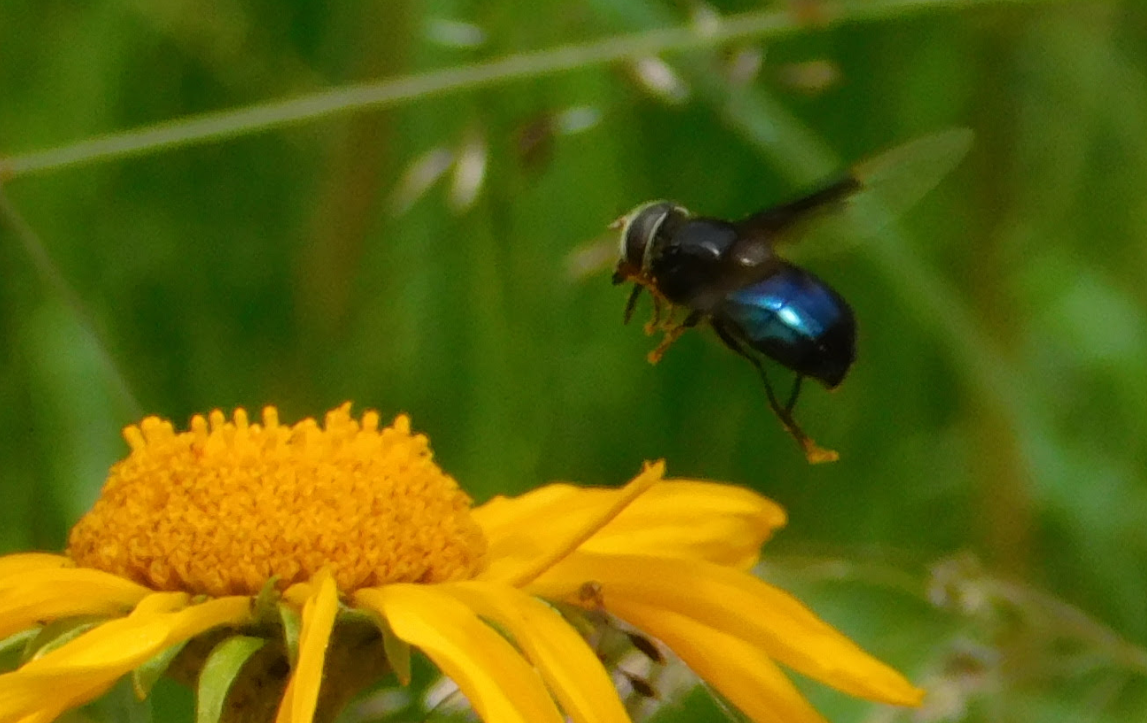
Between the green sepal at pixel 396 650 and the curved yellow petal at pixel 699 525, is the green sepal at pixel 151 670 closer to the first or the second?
the green sepal at pixel 396 650

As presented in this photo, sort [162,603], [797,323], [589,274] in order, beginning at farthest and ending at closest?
[589,274]
[797,323]
[162,603]

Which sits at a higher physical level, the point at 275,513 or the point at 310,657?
the point at 275,513

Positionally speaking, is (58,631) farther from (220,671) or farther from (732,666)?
(732,666)

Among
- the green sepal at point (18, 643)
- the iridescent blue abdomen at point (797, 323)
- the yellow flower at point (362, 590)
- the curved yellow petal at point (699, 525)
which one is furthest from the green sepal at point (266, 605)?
the iridescent blue abdomen at point (797, 323)

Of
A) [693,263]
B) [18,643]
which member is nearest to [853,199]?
[693,263]

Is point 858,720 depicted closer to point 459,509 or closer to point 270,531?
point 459,509

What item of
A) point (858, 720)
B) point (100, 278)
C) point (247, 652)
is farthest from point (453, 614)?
point (100, 278)

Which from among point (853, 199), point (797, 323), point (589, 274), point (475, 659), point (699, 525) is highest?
point (589, 274)
